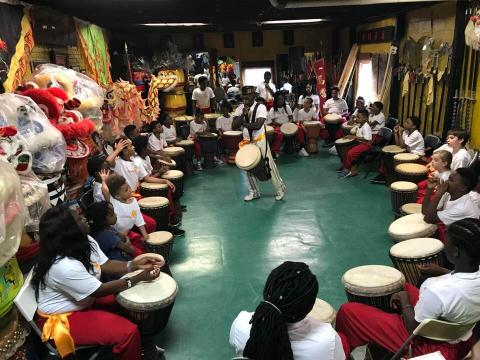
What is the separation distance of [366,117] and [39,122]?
5.63 m

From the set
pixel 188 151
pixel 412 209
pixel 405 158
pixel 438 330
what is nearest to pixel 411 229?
pixel 412 209

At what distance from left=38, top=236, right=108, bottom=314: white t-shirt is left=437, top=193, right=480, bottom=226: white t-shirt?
2.68 meters

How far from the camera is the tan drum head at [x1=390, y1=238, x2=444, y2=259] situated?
2.98 metres

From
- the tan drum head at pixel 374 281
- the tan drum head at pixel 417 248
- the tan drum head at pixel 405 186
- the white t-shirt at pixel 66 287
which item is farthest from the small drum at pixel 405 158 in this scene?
the white t-shirt at pixel 66 287

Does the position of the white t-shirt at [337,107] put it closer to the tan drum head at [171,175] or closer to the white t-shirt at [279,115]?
the white t-shirt at [279,115]

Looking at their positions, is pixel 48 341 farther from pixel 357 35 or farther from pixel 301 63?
pixel 301 63

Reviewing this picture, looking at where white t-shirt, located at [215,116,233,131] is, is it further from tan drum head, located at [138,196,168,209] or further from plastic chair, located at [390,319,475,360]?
plastic chair, located at [390,319,475,360]

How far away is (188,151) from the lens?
759cm

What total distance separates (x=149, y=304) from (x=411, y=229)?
223cm

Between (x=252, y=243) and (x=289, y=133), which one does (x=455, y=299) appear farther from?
(x=289, y=133)

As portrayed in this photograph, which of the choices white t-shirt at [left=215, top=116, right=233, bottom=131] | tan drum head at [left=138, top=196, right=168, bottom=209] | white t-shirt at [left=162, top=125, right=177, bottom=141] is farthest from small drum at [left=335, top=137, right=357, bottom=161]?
tan drum head at [left=138, top=196, right=168, bottom=209]

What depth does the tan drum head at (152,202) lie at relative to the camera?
4368 millimetres

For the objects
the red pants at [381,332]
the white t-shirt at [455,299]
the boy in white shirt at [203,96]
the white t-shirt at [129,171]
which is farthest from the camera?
the boy in white shirt at [203,96]

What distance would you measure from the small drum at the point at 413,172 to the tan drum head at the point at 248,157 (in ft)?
6.10
